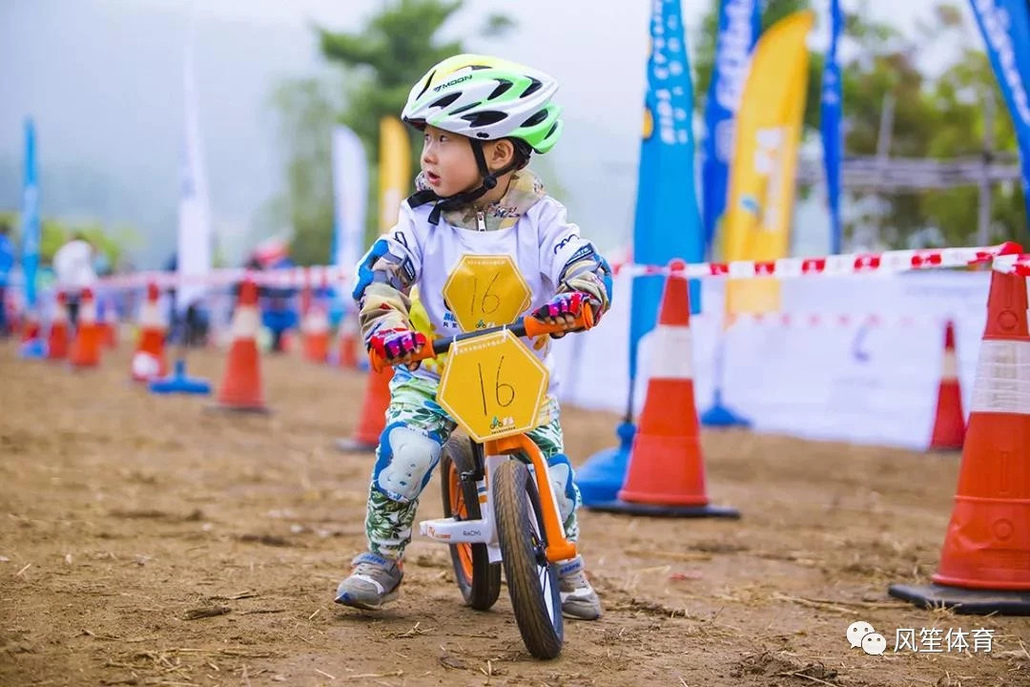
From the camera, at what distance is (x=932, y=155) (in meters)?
32.2

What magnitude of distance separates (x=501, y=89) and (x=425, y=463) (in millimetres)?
1139

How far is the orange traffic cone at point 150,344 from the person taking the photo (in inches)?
592

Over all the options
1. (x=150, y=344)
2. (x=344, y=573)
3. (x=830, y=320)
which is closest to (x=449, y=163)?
(x=344, y=573)

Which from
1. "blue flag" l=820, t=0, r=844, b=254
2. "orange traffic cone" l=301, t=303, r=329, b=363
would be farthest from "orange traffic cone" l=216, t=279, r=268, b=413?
"orange traffic cone" l=301, t=303, r=329, b=363

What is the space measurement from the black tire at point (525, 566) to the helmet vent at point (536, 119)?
1048 mm

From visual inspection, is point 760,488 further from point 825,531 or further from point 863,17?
point 863,17

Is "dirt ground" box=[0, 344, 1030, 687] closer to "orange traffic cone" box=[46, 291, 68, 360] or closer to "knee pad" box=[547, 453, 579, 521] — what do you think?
"knee pad" box=[547, 453, 579, 521]

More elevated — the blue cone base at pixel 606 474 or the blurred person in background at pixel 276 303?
the blurred person in background at pixel 276 303

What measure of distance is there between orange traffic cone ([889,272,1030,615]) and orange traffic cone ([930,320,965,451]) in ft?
21.0

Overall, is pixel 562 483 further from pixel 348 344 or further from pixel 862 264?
pixel 348 344

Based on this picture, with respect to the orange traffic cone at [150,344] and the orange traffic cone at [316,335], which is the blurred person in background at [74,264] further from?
the orange traffic cone at [150,344]

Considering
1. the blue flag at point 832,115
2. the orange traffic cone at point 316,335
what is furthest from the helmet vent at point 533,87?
the orange traffic cone at point 316,335

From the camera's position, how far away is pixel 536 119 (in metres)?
4.32

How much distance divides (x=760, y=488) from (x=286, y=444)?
11.3ft
